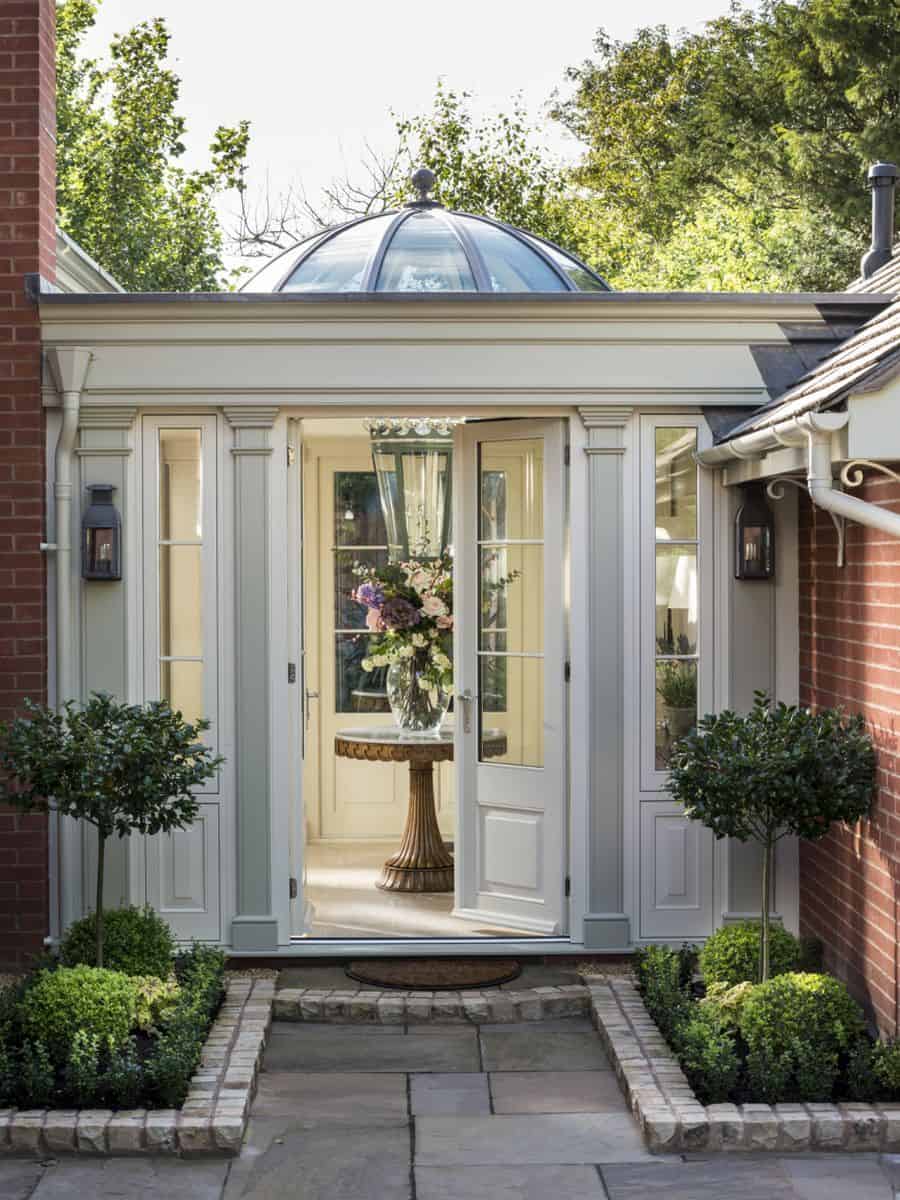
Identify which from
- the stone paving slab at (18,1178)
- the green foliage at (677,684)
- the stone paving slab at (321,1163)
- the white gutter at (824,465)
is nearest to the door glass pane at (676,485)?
the green foliage at (677,684)

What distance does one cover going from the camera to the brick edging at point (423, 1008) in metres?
6.09

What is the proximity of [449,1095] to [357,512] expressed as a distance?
5.02 meters

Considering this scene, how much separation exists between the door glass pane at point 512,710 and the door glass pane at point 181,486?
1496mm

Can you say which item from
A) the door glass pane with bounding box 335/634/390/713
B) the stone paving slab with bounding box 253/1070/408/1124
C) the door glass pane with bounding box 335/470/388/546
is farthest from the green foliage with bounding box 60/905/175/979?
the door glass pane with bounding box 335/470/388/546

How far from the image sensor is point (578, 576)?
261 inches

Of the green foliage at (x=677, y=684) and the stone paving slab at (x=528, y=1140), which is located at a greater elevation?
the green foliage at (x=677, y=684)

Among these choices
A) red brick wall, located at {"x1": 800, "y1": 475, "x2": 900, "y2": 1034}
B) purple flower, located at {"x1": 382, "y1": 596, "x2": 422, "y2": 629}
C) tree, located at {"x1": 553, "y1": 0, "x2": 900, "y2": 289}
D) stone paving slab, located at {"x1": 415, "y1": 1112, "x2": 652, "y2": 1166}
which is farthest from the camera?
tree, located at {"x1": 553, "y1": 0, "x2": 900, "y2": 289}

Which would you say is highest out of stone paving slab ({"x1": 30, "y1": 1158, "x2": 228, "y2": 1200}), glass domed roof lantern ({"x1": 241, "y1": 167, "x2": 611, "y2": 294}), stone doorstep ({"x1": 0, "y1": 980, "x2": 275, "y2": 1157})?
glass domed roof lantern ({"x1": 241, "y1": 167, "x2": 611, "y2": 294})

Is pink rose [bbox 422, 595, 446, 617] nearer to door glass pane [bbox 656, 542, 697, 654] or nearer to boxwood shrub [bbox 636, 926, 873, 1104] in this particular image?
door glass pane [bbox 656, 542, 697, 654]

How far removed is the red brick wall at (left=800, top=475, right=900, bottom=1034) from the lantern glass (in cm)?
238

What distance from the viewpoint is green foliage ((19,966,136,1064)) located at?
5160 mm

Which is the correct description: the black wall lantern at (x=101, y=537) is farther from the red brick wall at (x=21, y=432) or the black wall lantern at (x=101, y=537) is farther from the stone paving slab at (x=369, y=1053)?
the stone paving slab at (x=369, y=1053)

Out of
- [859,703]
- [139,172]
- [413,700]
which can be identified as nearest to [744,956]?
[859,703]

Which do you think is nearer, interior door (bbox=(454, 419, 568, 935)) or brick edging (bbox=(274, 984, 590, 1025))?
brick edging (bbox=(274, 984, 590, 1025))
